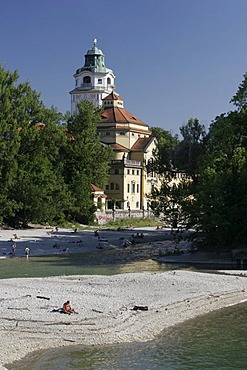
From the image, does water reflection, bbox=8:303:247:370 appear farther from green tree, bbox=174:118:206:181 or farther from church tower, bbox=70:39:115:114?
church tower, bbox=70:39:115:114

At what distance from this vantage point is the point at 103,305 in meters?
24.7

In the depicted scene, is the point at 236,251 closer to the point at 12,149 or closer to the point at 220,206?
the point at 220,206

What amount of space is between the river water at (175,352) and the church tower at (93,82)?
353ft

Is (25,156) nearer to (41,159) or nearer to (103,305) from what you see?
(41,159)

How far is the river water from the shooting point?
17938 millimetres

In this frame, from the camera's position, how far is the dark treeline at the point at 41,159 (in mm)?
64938

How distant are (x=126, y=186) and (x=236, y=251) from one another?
51.0 meters

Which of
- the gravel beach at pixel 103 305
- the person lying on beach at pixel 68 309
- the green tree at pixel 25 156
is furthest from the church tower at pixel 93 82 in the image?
the person lying on beach at pixel 68 309

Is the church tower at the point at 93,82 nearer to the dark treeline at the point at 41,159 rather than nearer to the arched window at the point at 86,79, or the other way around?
the arched window at the point at 86,79

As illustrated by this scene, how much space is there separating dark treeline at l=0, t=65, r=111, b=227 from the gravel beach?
3359 cm

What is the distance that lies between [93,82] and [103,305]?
110404mm

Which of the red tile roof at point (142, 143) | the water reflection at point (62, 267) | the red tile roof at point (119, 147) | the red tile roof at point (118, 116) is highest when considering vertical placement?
the red tile roof at point (118, 116)

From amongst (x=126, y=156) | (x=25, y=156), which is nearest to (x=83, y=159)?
(x=25, y=156)

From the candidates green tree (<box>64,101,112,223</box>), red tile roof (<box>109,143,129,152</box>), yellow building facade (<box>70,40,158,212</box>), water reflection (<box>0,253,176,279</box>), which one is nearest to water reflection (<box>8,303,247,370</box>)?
water reflection (<box>0,253,176,279</box>)
